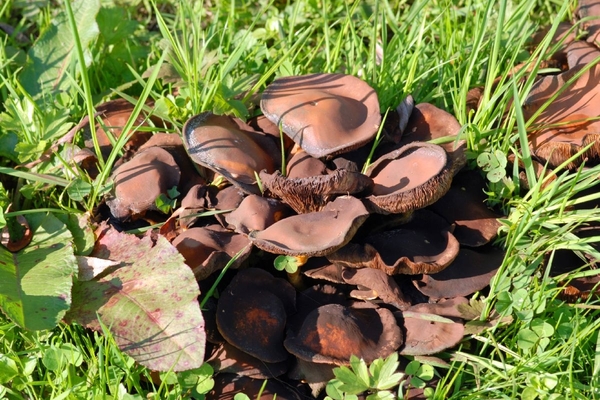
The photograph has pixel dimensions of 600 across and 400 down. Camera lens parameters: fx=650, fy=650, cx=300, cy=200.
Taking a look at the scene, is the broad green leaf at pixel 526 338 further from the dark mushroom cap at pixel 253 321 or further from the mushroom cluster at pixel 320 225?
the dark mushroom cap at pixel 253 321

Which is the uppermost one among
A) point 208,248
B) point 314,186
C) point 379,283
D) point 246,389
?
point 314,186

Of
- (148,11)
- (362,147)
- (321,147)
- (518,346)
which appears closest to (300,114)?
(321,147)

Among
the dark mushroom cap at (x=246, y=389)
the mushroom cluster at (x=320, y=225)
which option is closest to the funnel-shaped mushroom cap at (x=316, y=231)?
the mushroom cluster at (x=320, y=225)

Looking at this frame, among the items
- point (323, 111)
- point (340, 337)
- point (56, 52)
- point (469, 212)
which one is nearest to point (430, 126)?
point (469, 212)

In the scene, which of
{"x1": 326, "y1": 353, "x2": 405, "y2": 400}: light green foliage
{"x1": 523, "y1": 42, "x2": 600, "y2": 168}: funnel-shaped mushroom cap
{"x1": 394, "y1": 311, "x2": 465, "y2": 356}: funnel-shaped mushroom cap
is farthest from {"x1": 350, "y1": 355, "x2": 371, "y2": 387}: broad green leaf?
{"x1": 523, "y1": 42, "x2": 600, "y2": 168}: funnel-shaped mushroom cap

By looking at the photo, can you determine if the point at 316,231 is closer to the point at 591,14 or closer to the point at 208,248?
the point at 208,248

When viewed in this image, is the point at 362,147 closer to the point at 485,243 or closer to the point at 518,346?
the point at 485,243
